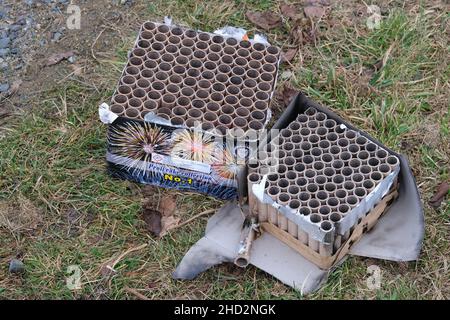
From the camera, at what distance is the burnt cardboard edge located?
143 inches

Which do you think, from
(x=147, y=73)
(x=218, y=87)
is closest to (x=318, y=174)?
(x=218, y=87)

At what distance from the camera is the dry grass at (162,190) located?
3.56 meters

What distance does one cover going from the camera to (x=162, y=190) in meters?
3.91

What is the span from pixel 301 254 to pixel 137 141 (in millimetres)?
958

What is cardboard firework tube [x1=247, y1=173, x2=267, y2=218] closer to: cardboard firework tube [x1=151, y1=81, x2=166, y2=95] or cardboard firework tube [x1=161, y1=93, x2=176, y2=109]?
cardboard firework tube [x1=161, y1=93, x2=176, y2=109]

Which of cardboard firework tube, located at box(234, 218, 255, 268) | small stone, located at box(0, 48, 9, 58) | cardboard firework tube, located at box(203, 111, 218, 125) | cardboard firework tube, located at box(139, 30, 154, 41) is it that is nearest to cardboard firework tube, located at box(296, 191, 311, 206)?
cardboard firework tube, located at box(234, 218, 255, 268)

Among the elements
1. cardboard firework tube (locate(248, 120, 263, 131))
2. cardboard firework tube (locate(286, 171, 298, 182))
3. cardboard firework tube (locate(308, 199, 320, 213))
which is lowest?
cardboard firework tube (locate(286, 171, 298, 182))

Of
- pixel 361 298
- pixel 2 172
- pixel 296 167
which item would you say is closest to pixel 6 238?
pixel 2 172

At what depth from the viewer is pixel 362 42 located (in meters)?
4.56

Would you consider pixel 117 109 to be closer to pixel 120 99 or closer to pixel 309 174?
pixel 120 99

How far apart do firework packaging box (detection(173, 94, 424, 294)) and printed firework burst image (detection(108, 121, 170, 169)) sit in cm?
45

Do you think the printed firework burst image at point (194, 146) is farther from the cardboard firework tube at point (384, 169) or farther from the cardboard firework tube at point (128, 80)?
the cardboard firework tube at point (384, 169)

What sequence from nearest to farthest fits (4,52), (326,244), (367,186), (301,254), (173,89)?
(326,244), (367,186), (301,254), (173,89), (4,52)

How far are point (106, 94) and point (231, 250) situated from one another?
1271 mm
